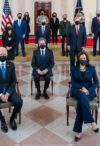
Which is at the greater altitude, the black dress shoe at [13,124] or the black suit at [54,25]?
the black suit at [54,25]

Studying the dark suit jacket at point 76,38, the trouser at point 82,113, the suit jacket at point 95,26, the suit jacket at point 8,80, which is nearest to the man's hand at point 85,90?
the trouser at point 82,113

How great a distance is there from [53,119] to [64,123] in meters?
0.25

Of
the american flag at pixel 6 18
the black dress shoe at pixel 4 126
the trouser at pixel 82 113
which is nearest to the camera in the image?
the trouser at pixel 82 113

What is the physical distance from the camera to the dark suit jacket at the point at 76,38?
7.50m

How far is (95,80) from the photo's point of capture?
4.59m

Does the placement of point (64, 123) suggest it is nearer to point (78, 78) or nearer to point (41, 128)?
point (41, 128)

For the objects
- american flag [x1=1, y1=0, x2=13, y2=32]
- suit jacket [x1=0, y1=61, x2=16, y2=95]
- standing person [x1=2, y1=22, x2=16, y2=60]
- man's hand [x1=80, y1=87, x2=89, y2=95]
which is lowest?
man's hand [x1=80, y1=87, x2=89, y2=95]

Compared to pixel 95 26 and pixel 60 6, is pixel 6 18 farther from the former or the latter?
pixel 60 6

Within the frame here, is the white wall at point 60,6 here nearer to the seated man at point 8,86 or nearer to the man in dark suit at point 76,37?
the man in dark suit at point 76,37

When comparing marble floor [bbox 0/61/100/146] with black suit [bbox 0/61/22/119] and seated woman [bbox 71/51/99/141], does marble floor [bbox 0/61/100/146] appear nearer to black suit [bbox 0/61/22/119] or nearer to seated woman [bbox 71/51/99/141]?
seated woman [bbox 71/51/99/141]

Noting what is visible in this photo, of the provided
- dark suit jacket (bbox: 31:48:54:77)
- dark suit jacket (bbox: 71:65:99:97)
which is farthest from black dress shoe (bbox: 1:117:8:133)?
dark suit jacket (bbox: 31:48:54:77)

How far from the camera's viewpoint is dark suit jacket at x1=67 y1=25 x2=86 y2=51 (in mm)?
7504

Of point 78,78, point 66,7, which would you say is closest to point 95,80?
point 78,78

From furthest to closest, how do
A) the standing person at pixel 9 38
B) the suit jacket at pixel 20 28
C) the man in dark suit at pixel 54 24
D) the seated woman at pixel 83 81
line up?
the man in dark suit at pixel 54 24
the suit jacket at pixel 20 28
the standing person at pixel 9 38
the seated woman at pixel 83 81
